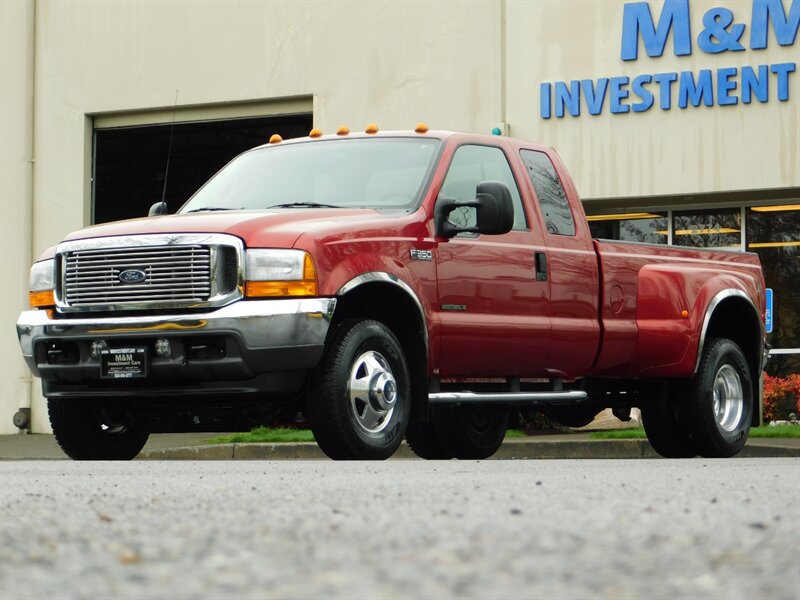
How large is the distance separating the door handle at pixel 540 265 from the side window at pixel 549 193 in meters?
0.32

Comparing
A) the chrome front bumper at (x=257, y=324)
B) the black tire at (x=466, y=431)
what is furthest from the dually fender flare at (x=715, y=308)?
the chrome front bumper at (x=257, y=324)

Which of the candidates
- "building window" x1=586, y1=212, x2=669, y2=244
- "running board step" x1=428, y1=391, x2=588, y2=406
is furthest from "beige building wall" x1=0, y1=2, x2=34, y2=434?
"running board step" x1=428, y1=391, x2=588, y2=406

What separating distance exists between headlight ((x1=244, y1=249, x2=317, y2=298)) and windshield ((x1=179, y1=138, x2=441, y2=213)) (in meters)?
1.07

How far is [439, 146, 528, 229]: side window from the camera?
9.60m

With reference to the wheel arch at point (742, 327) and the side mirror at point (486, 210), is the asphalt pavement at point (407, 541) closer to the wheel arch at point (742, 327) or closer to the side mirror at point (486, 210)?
the side mirror at point (486, 210)

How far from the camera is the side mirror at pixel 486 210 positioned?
8.99 meters

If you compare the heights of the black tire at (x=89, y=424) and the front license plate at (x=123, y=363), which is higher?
the front license plate at (x=123, y=363)

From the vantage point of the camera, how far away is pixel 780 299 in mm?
19047

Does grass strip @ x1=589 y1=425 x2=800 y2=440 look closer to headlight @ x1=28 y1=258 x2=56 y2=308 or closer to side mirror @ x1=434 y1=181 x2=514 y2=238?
side mirror @ x1=434 y1=181 x2=514 y2=238

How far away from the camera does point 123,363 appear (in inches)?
332

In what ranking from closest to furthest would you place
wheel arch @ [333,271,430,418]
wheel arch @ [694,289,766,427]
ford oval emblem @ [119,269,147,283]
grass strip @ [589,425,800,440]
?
ford oval emblem @ [119,269,147,283]
wheel arch @ [333,271,430,418]
wheel arch @ [694,289,766,427]
grass strip @ [589,425,800,440]

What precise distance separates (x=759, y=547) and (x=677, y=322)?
7.45 m

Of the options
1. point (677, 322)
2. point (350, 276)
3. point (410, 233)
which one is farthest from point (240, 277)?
point (677, 322)

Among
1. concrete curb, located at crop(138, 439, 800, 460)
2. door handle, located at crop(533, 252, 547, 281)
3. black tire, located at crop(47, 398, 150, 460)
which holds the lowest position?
concrete curb, located at crop(138, 439, 800, 460)
